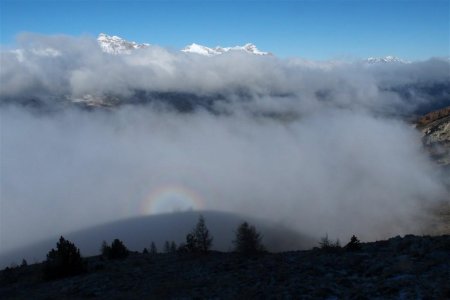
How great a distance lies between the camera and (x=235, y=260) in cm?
3203

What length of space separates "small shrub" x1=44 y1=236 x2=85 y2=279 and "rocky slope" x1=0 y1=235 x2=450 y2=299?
1.27 metres

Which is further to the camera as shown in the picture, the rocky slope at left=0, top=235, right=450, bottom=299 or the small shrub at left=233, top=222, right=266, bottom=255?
the small shrub at left=233, top=222, right=266, bottom=255

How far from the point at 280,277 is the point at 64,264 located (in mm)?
21085

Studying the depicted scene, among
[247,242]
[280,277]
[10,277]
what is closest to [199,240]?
[247,242]

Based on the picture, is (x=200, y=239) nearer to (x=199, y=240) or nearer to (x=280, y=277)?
(x=199, y=240)

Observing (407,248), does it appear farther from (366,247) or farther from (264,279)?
(264,279)

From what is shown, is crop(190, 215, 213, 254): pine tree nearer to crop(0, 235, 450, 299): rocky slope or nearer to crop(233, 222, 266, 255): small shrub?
crop(233, 222, 266, 255): small shrub

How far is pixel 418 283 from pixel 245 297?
9.15 meters

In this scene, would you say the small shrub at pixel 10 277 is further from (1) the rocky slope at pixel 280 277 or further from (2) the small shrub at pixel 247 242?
(2) the small shrub at pixel 247 242

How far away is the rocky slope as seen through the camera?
21.2 m

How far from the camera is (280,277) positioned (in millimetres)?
25188

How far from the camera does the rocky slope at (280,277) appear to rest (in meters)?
21.2

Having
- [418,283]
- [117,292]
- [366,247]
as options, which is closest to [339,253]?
[366,247]

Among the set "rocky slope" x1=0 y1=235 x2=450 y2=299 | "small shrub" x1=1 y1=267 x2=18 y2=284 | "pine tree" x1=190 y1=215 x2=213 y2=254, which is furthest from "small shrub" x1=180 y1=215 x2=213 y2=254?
"small shrub" x1=1 y1=267 x2=18 y2=284
